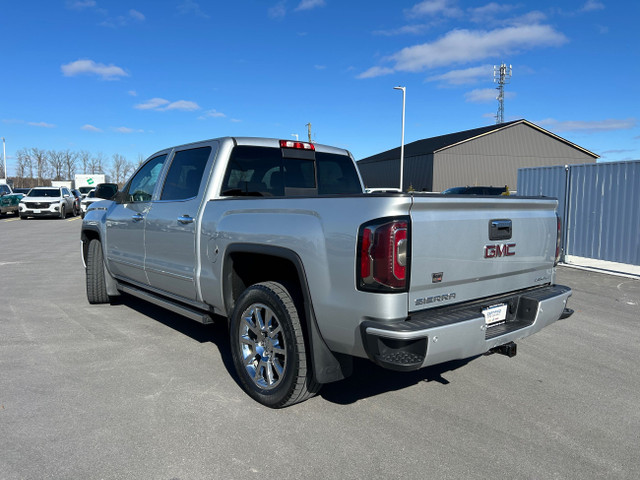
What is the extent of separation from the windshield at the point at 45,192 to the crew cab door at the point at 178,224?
24205mm

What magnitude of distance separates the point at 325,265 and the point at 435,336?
2.49 feet

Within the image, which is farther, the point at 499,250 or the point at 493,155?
the point at 493,155

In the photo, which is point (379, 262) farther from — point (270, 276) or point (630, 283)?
point (630, 283)

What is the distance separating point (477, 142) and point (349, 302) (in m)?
46.4

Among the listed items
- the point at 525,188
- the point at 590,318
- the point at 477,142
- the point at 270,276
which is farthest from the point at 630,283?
the point at 477,142

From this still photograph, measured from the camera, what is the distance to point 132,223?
5.20 metres

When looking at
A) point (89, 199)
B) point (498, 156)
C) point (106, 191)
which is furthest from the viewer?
point (498, 156)

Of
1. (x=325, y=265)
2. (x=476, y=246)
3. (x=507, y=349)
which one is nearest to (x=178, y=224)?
(x=325, y=265)

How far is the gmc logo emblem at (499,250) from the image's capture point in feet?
10.5

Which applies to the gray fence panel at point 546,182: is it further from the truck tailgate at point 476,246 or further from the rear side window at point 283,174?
the truck tailgate at point 476,246

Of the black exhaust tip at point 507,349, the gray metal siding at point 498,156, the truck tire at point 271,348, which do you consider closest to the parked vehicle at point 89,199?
the truck tire at point 271,348

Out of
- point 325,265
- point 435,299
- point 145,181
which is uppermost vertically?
point 145,181

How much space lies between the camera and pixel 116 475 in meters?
2.60

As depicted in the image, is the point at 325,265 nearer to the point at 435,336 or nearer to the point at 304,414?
the point at 435,336
